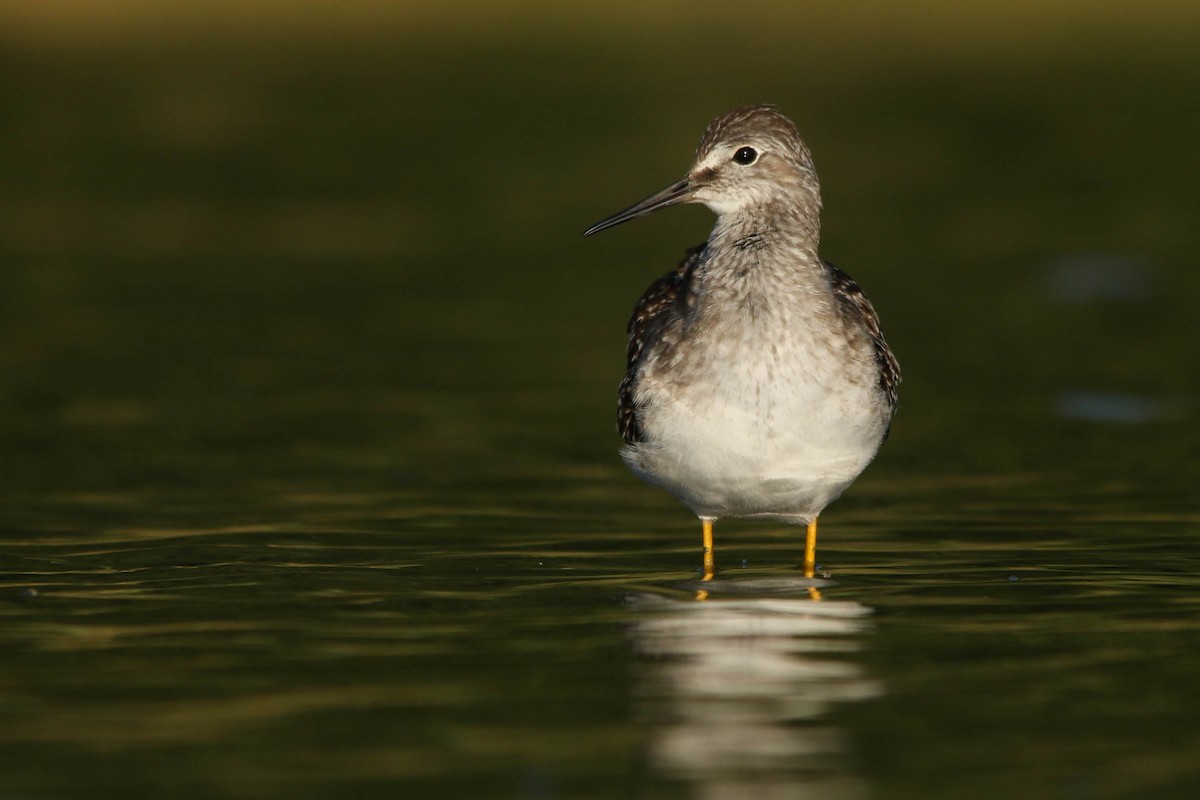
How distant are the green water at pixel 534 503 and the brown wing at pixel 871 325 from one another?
99cm

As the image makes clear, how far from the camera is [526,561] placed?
1218cm

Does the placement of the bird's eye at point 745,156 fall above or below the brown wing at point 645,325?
above

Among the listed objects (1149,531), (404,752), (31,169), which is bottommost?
(404,752)

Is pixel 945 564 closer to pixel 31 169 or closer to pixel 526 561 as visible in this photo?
pixel 526 561

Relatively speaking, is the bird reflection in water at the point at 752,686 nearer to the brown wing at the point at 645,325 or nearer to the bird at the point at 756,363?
the bird at the point at 756,363

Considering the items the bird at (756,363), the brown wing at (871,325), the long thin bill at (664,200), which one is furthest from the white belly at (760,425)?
the long thin bill at (664,200)

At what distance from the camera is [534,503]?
45.6 feet

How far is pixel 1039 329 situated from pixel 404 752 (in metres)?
12.9

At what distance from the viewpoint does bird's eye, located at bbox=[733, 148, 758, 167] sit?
40.1 ft

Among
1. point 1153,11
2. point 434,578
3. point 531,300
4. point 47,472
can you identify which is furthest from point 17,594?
point 1153,11

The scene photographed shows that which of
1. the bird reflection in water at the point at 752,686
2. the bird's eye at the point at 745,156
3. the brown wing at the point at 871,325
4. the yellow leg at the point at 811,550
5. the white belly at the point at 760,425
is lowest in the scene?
the bird reflection in water at the point at 752,686

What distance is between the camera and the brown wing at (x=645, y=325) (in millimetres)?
11984

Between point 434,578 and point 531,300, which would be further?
point 531,300

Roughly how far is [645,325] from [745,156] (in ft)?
3.77
